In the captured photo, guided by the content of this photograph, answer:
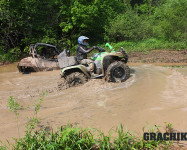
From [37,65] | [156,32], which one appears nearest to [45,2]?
[37,65]

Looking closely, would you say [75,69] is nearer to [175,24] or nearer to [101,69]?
[101,69]

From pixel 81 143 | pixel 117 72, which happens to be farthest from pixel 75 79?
pixel 81 143

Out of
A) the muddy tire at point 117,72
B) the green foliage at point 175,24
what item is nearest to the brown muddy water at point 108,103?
the muddy tire at point 117,72

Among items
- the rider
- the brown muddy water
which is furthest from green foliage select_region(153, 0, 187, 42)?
the rider

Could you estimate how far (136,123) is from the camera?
320cm

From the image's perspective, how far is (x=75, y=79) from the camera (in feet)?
19.3

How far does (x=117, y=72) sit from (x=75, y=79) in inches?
57.2

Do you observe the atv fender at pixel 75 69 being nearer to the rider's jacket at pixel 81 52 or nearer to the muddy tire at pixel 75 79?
the muddy tire at pixel 75 79

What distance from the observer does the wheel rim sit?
5.70 metres

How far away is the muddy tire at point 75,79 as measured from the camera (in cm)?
583

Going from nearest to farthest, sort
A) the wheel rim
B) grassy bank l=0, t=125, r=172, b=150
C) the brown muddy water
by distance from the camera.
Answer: grassy bank l=0, t=125, r=172, b=150
the brown muddy water
the wheel rim

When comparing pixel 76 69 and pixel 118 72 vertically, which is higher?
pixel 76 69

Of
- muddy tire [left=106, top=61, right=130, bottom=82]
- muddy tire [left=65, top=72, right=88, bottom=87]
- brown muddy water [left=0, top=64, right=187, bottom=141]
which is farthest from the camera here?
muddy tire [left=65, top=72, right=88, bottom=87]

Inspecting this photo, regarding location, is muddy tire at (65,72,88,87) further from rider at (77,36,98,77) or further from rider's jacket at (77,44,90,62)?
rider's jacket at (77,44,90,62)
